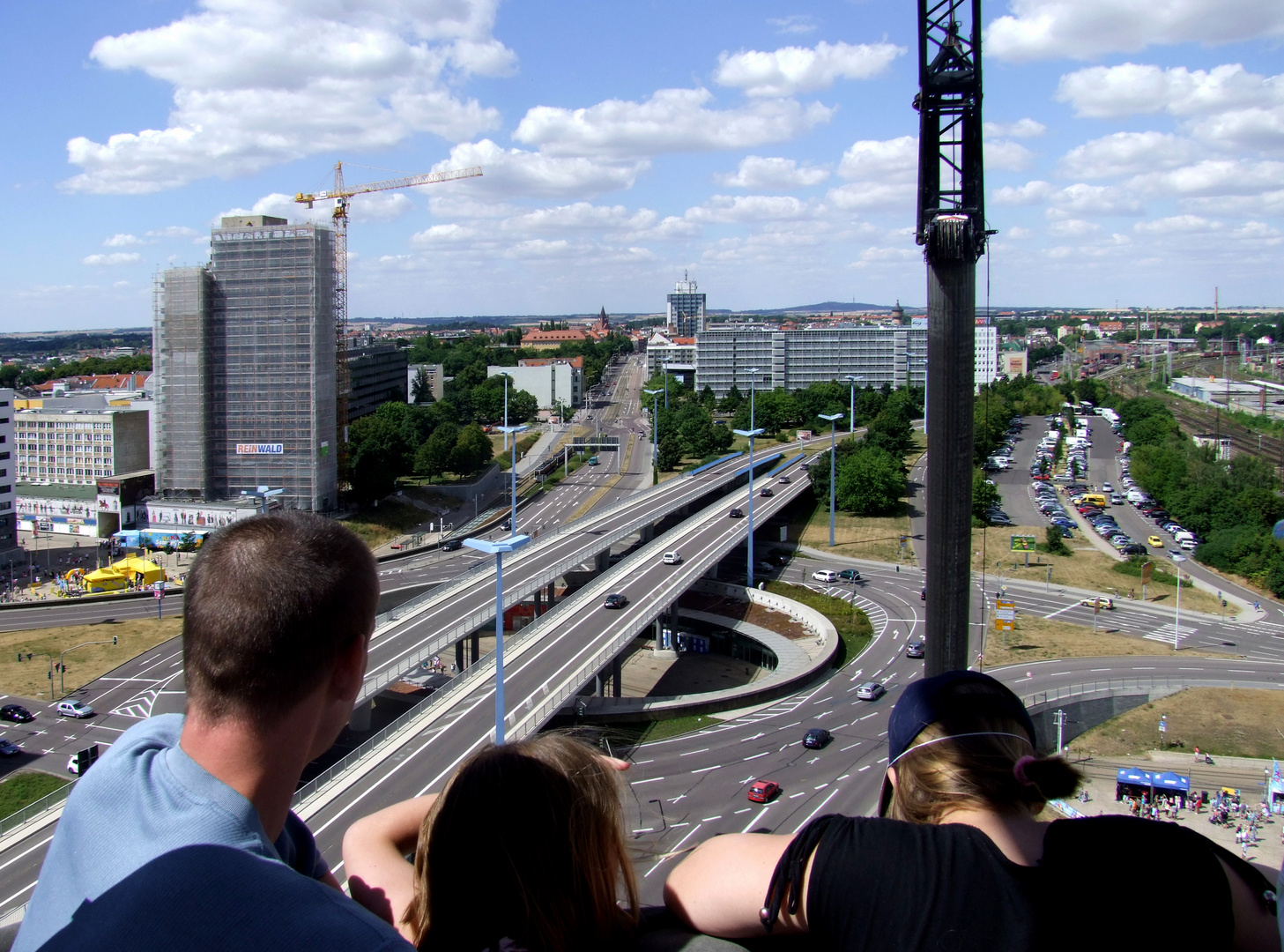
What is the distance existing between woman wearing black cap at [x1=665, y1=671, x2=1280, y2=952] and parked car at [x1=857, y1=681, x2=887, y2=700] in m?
21.8

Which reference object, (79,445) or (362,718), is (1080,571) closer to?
(362,718)

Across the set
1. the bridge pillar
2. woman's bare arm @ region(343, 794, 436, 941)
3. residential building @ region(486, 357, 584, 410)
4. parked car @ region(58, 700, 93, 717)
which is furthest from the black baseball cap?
residential building @ region(486, 357, 584, 410)

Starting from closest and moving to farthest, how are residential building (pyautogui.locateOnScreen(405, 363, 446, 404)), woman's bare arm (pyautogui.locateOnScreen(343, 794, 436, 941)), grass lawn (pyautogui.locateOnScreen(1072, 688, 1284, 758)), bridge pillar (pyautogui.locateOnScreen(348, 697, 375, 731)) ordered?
1. woman's bare arm (pyautogui.locateOnScreen(343, 794, 436, 941))
2. grass lawn (pyautogui.locateOnScreen(1072, 688, 1284, 758))
3. bridge pillar (pyautogui.locateOnScreen(348, 697, 375, 731))
4. residential building (pyautogui.locateOnScreen(405, 363, 446, 404))

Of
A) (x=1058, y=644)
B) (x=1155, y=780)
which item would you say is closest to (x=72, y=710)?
(x=1155, y=780)

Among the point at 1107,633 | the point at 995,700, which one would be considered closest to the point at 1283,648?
the point at 1107,633

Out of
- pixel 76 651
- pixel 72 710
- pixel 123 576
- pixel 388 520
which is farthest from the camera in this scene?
pixel 388 520

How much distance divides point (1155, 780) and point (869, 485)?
24.7m

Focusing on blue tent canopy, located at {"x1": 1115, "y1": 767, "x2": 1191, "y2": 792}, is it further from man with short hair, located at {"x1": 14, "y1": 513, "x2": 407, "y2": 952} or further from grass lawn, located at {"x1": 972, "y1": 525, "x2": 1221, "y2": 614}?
man with short hair, located at {"x1": 14, "y1": 513, "x2": 407, "y2": 952}

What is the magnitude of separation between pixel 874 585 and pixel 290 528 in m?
33.0

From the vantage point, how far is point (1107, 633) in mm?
27172

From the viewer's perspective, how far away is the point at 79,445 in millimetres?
41188

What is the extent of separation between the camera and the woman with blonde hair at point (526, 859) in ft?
4.75

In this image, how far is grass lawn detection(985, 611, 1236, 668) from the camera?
991 inches

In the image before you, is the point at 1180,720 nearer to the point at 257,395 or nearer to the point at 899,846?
the point at 899,846
